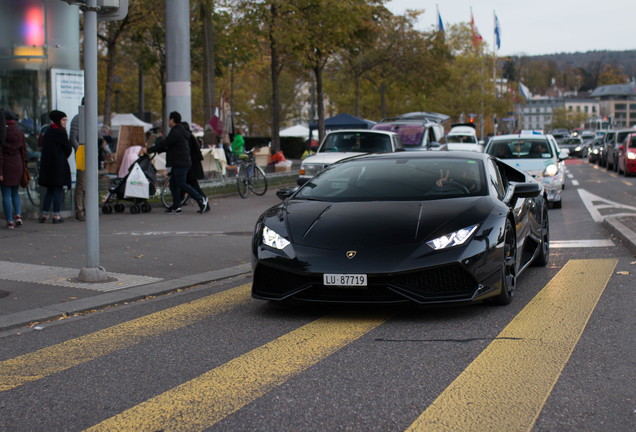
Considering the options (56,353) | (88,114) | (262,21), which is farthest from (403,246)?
(262,21)

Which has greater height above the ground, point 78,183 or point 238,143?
point 238,143

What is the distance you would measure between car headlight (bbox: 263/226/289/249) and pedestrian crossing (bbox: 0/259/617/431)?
0.63m

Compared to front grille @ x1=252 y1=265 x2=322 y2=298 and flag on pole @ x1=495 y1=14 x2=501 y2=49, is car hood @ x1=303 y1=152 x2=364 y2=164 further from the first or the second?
flag on pole @ x1=495 y1=14 x2=501 y2=49

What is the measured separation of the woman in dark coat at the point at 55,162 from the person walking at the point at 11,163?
594 mm

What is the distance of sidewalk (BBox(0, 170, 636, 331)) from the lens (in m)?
7.11

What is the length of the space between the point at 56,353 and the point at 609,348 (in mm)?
3538

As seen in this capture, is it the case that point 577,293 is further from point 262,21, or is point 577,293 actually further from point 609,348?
point 262,21

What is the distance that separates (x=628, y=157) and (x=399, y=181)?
26745 mm

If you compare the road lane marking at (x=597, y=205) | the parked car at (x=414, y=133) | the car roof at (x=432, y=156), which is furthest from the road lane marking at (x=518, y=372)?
the parked car at (x=414, y=133)

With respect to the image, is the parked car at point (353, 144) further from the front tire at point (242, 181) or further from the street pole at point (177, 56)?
the street pole at point (177, 56)

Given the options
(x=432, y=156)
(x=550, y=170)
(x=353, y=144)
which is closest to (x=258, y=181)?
(x=353, y=144)

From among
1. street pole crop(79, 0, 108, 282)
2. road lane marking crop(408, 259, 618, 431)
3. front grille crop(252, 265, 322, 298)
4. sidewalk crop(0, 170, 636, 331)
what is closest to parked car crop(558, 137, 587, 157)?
sidewalk crop(0, 170, 636, 331)

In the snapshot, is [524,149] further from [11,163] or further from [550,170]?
[11,163]

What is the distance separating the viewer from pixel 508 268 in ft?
21.7
